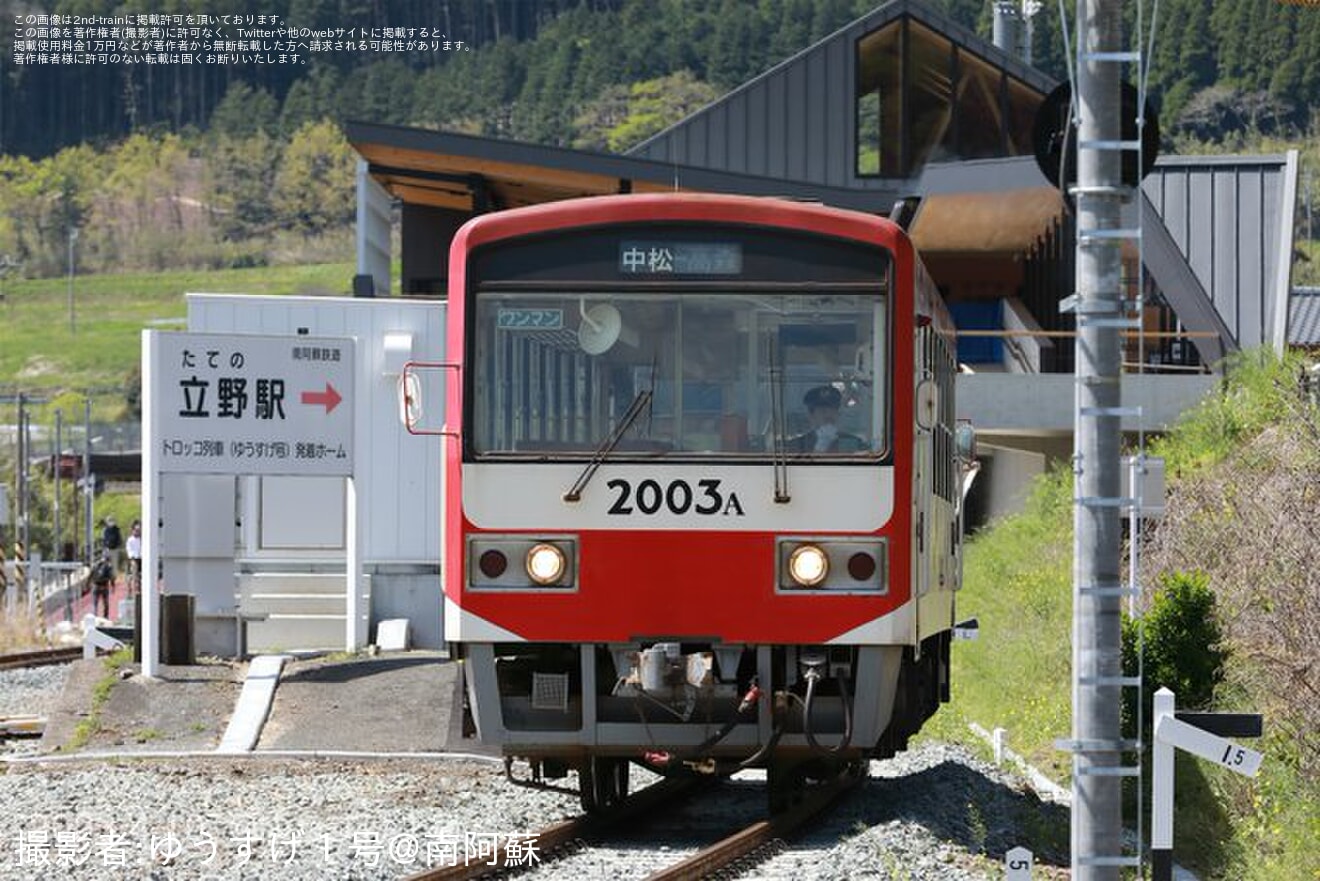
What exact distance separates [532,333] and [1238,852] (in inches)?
185

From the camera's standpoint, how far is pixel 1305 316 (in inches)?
1758

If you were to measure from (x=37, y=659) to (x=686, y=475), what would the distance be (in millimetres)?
16392

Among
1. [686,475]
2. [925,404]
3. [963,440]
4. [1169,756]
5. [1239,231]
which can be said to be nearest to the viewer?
[1169,756]

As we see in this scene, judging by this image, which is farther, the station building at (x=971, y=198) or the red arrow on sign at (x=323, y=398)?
the station building at (x=971, y=198)

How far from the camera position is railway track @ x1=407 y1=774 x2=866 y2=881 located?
33.7 ft

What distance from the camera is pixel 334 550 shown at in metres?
22.5

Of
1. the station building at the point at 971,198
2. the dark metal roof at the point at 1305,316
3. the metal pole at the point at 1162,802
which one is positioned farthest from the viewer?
the dark metal roof at the point at 1305,316

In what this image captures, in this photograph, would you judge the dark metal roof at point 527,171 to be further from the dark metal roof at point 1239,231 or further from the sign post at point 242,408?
the dark metal roof at point 1239,231

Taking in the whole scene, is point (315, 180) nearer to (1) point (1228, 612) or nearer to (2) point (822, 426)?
(1) point (1228, 612)

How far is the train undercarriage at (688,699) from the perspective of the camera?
11.4 meters

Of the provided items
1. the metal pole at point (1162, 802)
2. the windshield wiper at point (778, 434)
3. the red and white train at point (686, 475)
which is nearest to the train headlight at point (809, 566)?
the red and white train at point (686, 475)

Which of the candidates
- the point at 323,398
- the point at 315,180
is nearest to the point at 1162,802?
the point at 323,398

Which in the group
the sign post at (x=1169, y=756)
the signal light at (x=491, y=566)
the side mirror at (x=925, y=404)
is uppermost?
the side mirror at (x=925, y=404)

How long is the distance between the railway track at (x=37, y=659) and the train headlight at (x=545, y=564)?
1542cm
